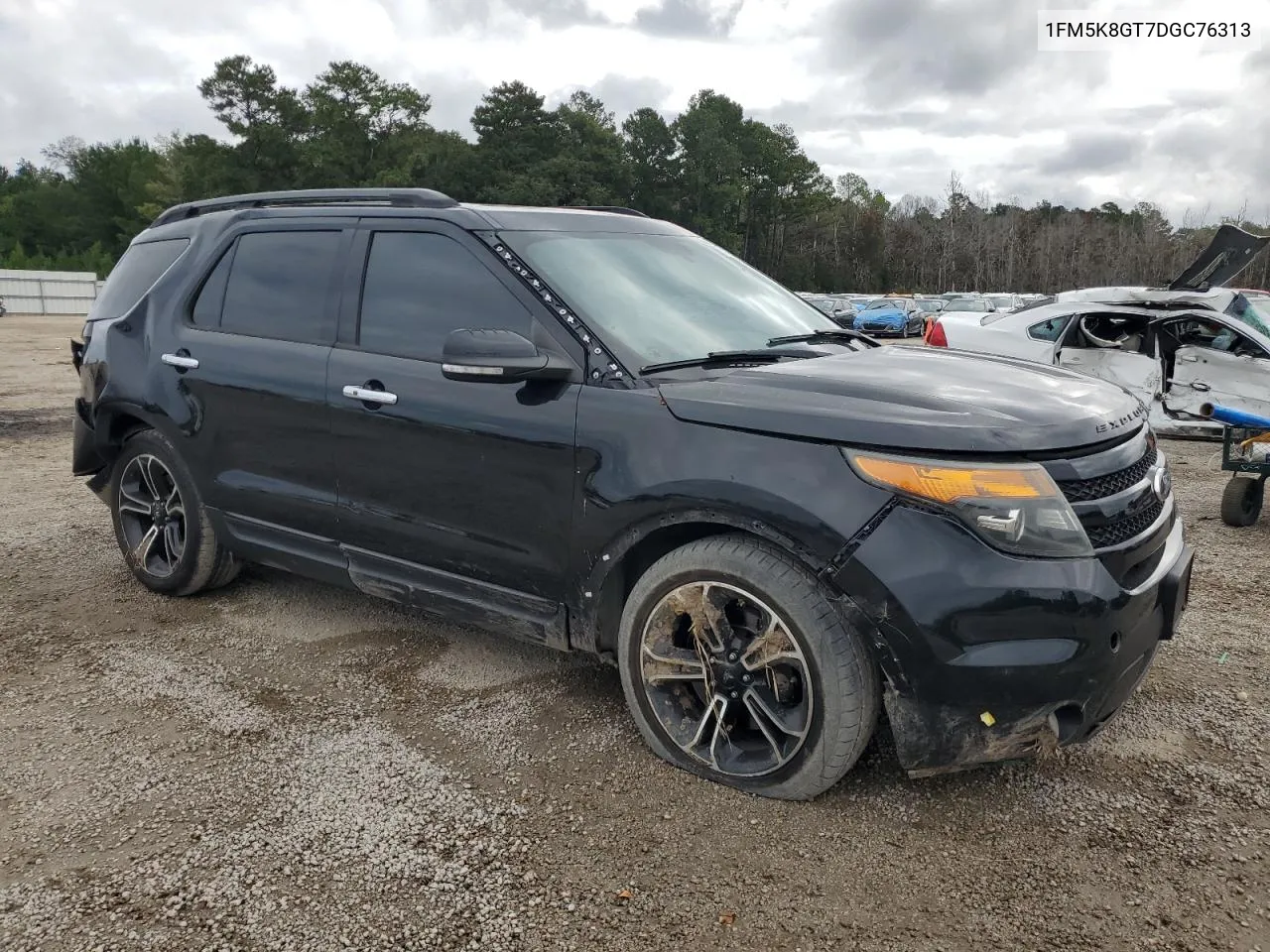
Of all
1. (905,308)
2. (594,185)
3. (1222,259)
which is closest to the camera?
(1222,259)

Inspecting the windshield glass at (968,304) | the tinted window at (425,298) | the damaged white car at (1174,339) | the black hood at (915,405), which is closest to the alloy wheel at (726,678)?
the black hood at (915,405)

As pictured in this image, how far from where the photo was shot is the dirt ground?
2275 mm

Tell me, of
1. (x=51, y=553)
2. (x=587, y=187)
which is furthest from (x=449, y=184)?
(x=51, y=553)

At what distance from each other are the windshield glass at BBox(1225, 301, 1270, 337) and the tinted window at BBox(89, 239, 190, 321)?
32.2 feet

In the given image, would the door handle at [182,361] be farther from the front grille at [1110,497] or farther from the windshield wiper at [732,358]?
the front grille at [1110,497]

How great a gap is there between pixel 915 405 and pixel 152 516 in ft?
12.2

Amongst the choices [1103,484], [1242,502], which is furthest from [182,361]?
[1242,502]

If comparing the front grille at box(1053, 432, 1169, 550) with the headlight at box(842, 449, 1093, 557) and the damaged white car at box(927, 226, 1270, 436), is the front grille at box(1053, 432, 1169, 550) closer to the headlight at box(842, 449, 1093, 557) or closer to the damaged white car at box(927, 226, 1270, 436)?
the headlight at box(842, 449, 1093, 557)

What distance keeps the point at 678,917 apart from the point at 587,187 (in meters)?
66.6

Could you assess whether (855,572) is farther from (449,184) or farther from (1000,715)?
(449,184)

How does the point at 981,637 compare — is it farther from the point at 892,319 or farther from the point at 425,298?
the point at 892,319

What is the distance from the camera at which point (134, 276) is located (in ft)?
15.1

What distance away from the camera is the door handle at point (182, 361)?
4098 millimetres

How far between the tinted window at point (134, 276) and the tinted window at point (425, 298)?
57.0 inches
